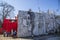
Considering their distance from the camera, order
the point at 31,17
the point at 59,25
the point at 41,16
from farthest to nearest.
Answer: the point at 59,25 → the point at 41,16 → the point at 31,17

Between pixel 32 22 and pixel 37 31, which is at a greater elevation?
pixel 32 22

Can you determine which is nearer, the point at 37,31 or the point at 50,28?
the point at 37,31

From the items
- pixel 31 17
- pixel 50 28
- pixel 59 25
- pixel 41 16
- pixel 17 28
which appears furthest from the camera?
pixel 59 25

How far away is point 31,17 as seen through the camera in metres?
11.6

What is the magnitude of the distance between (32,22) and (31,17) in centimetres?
45

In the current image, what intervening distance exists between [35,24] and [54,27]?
123 inches

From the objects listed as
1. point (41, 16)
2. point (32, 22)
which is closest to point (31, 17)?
point (32, 22)

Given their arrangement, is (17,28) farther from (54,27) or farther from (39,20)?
(54,27)

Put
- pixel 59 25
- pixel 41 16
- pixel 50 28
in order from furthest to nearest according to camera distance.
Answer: pixel 59 25
pixel 50 28
pixel 41 16

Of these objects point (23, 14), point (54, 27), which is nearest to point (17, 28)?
point (23, 14)

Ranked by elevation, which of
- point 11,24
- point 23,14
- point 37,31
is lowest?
point 37,31

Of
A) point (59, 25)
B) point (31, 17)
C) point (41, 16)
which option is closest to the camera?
point (31, 17)

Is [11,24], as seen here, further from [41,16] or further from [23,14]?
[41,16]

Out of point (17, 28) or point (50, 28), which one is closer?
point (17, 28)
